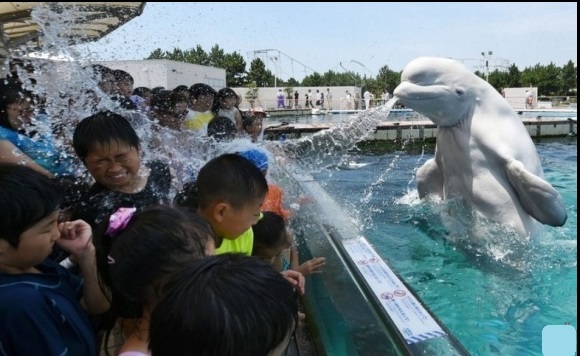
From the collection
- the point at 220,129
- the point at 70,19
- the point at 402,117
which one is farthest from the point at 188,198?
the point at 402,117

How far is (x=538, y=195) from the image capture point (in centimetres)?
411

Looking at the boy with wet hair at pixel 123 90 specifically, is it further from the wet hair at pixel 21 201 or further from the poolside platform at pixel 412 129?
the poolside platform at pixel 412 129

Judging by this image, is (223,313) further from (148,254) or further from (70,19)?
(70,19)

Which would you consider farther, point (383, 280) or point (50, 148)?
point (50, 148)

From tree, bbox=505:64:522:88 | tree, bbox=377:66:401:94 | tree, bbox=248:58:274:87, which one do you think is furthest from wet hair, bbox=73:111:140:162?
tree, bbox=248:58:274:87

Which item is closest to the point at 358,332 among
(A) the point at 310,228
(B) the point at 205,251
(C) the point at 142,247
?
(B) the point at 205,251

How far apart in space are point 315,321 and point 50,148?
191cm

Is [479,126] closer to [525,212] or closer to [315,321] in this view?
[525,212]

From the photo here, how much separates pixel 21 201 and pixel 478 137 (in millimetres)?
3869

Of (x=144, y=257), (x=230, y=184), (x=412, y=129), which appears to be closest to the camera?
(x=144, y=257)

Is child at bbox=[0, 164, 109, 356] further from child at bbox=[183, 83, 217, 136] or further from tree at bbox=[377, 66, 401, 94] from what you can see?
tree at bbox=[377, 66, 401, 94]

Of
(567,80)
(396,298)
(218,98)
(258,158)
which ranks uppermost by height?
(567,80)

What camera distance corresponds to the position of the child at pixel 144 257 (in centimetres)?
149

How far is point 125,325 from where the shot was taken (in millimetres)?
1585
